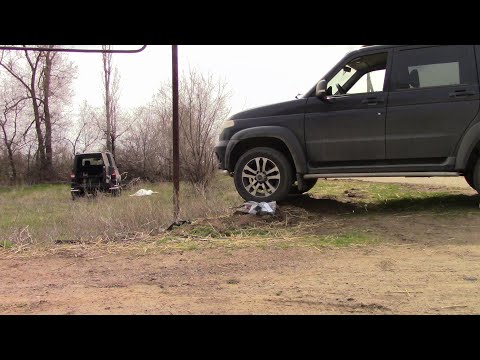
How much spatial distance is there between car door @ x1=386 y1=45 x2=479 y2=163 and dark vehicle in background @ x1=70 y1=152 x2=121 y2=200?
10.8 meters

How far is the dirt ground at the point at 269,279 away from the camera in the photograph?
3.64 meters

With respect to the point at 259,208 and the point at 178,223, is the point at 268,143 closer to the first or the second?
the point at 259,208

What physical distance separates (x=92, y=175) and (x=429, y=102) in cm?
1166

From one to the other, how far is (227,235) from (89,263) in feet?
6.24

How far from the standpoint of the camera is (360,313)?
3.38 metres

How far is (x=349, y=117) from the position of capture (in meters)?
6.58

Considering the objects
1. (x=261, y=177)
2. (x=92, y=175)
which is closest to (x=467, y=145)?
(x=261, y=177)

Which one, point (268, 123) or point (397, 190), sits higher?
point (268, 123)

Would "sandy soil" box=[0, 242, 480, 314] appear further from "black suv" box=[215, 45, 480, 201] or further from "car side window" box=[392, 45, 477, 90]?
"car side window" box=[392, 45, 477, 90]

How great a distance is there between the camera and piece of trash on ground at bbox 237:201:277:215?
666 cm

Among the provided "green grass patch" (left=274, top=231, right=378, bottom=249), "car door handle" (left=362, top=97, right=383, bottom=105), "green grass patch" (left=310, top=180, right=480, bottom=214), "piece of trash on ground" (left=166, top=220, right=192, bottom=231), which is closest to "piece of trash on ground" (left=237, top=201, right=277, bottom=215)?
"piece of trash on ground" (left=166, top=220, right=192, bottom=231)

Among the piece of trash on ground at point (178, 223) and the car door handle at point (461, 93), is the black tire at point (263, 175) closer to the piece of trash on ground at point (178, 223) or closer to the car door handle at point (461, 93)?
the piece of trash on ground at point (178, 223)
